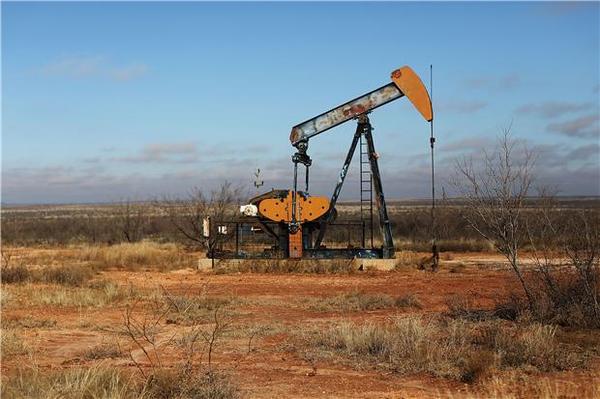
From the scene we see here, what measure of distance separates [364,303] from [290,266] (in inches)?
266

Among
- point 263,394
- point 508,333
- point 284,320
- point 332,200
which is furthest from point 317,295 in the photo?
point 263,394

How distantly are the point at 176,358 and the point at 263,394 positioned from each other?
6.45ft

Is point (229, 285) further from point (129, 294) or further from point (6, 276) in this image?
point (6, 276)

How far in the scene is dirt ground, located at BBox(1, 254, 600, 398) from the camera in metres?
6.89

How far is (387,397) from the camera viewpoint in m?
6.45

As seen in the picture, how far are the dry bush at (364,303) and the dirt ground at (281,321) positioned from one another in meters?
0.21

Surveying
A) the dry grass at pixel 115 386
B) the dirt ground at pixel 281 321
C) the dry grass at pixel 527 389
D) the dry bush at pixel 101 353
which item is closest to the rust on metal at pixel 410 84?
the dirt ground at pixel 281 321

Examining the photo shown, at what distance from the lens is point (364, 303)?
41.1ft

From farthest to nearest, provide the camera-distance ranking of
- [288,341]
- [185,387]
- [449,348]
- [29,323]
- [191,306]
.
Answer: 1. [191,306]
2. [29,323]
3. [288,341]
4. [449,348]
5. [185,387]

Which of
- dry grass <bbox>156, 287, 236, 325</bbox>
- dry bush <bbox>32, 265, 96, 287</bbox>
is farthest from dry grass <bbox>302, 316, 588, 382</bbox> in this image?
dry bush <bbox>32, 265, 96, 287</bbox>

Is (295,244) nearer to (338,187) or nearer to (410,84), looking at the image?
(338,187)

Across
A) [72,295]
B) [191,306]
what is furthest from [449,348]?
[72,295]

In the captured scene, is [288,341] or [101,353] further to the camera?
[288,341]

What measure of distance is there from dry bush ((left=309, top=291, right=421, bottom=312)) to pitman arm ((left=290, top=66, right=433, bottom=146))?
6.65m
